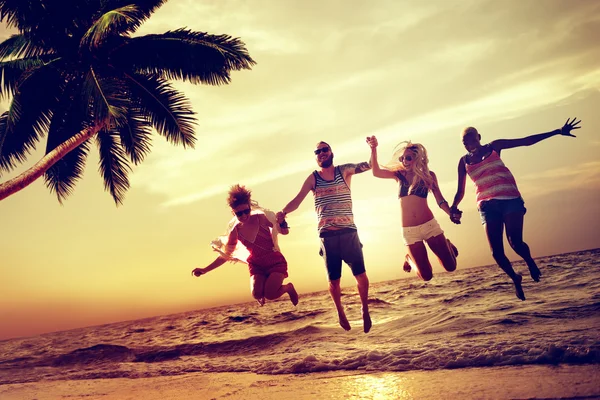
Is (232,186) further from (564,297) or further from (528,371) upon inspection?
(564,297)

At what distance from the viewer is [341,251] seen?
6.46 metres

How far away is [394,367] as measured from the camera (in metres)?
6.71

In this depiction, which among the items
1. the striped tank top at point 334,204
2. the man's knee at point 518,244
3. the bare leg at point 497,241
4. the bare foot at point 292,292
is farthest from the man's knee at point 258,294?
the man's knee at point 518,244

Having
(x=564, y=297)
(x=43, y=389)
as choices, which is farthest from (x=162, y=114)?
(x=564, y=297)

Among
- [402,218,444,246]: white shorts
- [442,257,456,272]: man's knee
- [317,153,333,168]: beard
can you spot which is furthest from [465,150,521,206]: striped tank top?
[317,153,333,168]: beard

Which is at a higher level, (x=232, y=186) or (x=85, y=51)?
(x=85, y=51)

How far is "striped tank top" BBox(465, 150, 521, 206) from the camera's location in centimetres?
684

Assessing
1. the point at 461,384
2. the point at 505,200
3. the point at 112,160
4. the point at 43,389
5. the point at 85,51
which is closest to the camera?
the point at 461,384

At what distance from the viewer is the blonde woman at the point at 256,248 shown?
21.9 feet

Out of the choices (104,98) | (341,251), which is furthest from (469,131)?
(104,98)

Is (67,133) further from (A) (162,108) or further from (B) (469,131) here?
(B) (469,131)

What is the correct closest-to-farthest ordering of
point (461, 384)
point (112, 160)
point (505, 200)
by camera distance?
point (461, 384) → point (505, 200) → point (112, 160)

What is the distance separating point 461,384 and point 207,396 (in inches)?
145

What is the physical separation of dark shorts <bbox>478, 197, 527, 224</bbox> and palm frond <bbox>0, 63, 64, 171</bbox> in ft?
36.2
